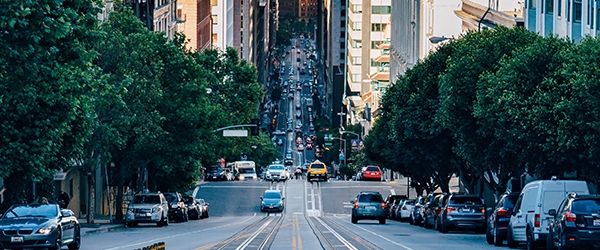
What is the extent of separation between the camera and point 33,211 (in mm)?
32281

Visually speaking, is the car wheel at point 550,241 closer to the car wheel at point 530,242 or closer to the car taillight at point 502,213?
the car wheel at point 530,242

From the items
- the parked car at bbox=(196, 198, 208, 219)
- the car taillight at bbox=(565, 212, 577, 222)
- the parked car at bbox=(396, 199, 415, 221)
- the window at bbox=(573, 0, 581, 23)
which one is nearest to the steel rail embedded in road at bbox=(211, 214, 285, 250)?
the car taillight at bbox=(565, 212, 577, 222)

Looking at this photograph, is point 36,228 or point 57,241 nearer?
point 36,228

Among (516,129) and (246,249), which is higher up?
(516,129)

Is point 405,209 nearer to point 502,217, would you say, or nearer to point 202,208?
point 202,208

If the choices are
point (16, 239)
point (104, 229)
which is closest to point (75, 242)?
point (16, 239)

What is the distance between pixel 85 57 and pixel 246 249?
1097cm

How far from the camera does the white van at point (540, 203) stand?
30562 millimetres

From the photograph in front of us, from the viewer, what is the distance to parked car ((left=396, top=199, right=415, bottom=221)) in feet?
207

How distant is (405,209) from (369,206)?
654 cm

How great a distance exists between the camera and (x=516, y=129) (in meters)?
40.3

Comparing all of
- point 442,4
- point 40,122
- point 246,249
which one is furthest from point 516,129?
point 442,4

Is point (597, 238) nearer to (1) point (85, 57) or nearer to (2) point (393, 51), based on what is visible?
(1) point (85, 57)

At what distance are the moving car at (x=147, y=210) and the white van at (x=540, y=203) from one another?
2371 centimetres
